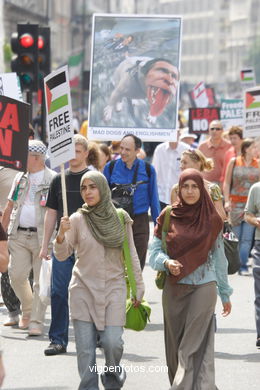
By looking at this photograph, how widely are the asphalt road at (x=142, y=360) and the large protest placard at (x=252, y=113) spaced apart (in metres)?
3.59

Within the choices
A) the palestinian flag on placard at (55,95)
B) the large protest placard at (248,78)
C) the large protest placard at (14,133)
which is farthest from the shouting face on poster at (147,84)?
the large protest placard at (248,78)

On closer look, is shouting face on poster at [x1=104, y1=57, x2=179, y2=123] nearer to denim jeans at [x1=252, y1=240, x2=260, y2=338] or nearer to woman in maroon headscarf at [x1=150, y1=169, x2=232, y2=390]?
denim jeans at [x1=252, y1=240, x2=260, y2=338]

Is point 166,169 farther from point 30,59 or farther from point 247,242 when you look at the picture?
point 30,59

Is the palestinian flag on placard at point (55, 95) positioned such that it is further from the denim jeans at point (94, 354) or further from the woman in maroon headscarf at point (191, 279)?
the denim jeans at point (94, 354)

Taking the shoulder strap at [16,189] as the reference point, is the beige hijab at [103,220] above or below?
above

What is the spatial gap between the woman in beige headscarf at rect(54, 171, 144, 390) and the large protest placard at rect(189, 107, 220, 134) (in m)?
14.2

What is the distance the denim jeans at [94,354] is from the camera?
785 cm

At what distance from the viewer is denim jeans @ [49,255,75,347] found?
953cm

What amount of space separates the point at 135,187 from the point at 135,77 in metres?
Result: 3.04

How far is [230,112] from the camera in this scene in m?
23.8

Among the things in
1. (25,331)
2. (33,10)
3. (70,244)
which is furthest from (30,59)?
(33,10)

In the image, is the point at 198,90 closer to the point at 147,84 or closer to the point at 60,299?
the point at 147,84

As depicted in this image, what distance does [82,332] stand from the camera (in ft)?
26.0

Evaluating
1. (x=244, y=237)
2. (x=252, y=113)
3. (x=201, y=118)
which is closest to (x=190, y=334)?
(x=244, y=237)
